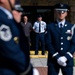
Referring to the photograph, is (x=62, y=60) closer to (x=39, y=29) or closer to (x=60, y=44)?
(x=60, y=44)

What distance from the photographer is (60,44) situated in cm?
495

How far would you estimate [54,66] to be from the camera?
16.5 feet

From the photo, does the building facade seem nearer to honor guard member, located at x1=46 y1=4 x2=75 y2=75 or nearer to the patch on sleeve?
honor guard member, located at x1=46 y1=4 x2=75 y2=75

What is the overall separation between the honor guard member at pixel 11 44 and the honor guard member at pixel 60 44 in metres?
2.43

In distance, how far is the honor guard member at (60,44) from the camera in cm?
495

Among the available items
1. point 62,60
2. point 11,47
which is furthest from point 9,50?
point 62,60

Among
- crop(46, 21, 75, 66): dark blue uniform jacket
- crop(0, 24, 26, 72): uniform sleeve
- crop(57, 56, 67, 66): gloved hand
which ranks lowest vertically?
crop(57, 56, 67, 66): gloved hand

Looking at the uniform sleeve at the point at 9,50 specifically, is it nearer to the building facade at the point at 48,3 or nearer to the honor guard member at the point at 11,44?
the honor guard member at the point at 11,44

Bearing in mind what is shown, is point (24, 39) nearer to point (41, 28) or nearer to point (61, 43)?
point (61, 43)

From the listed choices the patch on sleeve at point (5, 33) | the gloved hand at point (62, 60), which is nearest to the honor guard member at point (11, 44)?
the patch on sleeve at point (5, 33)

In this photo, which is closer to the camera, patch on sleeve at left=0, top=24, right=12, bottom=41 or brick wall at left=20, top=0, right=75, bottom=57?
patch on sleeve at left=0, top=24, right=12, bottom=41

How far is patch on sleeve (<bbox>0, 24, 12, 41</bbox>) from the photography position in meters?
2.41

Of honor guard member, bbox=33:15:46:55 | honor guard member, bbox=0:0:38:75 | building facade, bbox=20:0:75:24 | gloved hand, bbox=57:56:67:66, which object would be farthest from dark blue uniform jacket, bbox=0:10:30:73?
building facade, bbox=20:0:75:24

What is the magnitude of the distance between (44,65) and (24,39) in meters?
8.51
